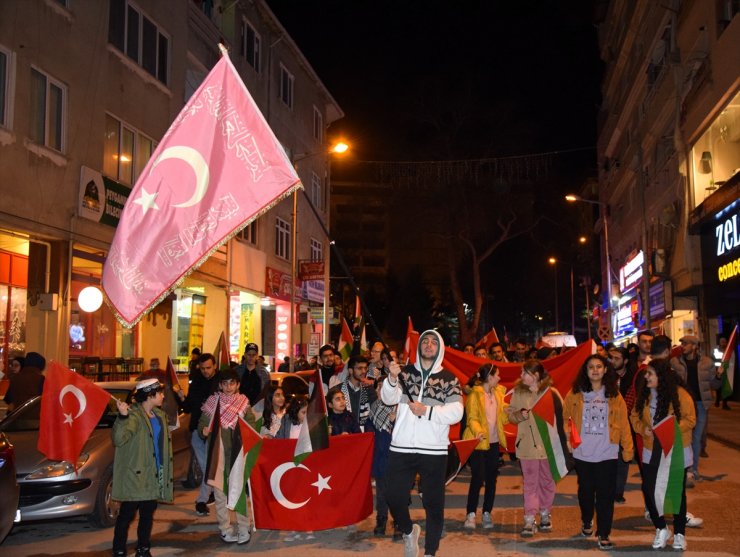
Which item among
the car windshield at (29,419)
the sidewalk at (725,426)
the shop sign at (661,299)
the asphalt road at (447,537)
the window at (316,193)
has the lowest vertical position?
the asphalt road at (447,537)

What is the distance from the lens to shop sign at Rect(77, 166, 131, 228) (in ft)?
55.4

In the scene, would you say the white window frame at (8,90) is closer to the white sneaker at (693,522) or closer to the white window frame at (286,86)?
the white sneaker at (693,522)

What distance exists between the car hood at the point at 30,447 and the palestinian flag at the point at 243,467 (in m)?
1.68

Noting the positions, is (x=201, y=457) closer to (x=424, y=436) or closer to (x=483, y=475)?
(x=483, y=475)

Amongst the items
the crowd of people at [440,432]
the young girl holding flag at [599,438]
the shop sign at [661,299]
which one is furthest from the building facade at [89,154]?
the shop sign at [661,299]

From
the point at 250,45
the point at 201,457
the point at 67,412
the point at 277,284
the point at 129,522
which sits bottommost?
the point at 129,522

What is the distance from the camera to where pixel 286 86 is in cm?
3316

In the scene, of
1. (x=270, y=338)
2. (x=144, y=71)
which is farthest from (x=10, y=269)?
(x=270, y=338)

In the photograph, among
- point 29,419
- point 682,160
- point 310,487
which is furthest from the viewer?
point 682,160

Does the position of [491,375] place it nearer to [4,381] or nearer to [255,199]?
Answer: [255,199]

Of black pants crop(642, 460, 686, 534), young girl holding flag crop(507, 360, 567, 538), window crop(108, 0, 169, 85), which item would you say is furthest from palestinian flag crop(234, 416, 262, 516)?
window crop(108, 0, 169, 85)

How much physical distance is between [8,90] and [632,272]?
3022 cm

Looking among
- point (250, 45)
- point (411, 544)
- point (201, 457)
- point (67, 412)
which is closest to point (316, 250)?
point (250, 45)

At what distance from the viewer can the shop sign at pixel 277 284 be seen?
97.5 ft
